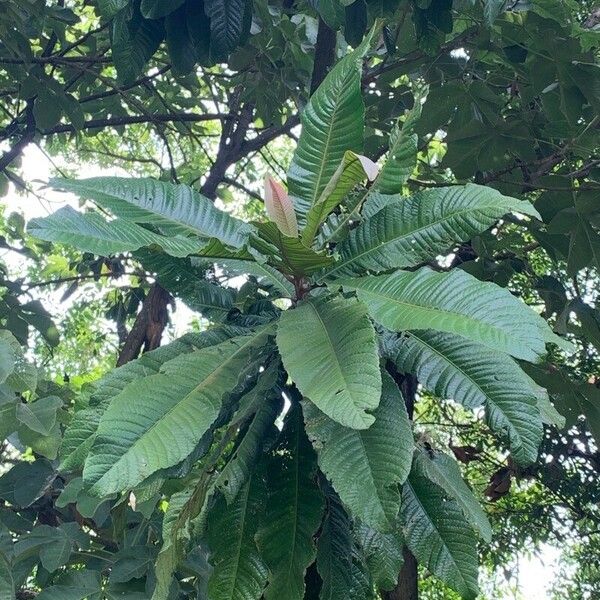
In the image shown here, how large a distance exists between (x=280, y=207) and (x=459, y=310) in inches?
12.1

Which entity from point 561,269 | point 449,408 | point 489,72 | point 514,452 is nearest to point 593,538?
point 449,408

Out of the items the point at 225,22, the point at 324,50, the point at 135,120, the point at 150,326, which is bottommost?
the point at 150,326

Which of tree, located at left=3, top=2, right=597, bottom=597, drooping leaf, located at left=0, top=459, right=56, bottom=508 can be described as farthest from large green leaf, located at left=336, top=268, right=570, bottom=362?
drooping leaf, located at left=0, top=459, right=56, bottom=508

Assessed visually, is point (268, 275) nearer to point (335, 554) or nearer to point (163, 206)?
point (163, 206)

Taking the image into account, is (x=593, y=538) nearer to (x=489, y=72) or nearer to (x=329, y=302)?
(x=489, y=72)

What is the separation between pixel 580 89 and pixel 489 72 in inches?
21.7

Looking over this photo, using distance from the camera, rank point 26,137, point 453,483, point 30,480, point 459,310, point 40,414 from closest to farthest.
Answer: point 459,310, point 453,483, point 40,414, point 30,480, point 26,137

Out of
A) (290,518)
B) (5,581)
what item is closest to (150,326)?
(5,581)

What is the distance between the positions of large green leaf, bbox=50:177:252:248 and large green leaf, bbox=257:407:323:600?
31 centimetres

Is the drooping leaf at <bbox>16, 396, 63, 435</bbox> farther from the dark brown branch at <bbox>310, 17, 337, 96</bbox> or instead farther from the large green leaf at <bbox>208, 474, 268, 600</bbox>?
the dark brown branch at <bbox>310, 17, 337, 96</bbox>

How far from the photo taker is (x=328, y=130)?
112 centimetres

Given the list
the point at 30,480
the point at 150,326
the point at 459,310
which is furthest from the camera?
the point at 150,326

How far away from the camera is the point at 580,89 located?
1999 mm

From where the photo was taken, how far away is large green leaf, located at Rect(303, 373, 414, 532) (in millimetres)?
885
